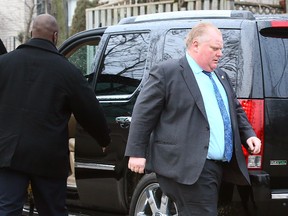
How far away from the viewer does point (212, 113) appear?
413cm

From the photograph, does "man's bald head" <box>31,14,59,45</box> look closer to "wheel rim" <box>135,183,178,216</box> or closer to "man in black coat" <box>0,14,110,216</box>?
"man in black coat" <box>0,14,110,216</box>

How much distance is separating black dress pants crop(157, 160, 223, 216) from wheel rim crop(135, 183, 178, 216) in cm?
50

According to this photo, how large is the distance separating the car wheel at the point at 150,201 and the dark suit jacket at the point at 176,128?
0.57 m

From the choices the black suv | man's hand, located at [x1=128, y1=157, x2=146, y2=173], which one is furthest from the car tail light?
man's hand, located at [x1=128, y1=157, x2=146, y2=173]

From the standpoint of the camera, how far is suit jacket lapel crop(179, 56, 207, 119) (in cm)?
409

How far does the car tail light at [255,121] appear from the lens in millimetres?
4508

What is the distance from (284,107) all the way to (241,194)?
0.69 m

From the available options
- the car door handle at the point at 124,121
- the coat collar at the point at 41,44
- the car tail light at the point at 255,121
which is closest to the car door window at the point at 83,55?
the car door handle at the point at 124,121

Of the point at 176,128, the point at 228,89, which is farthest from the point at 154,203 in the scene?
the point at 228,89

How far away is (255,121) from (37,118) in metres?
1.50

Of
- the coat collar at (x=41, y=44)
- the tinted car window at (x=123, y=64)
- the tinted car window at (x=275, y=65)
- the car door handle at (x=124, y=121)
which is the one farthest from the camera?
the tinted car window at (x=123, y=64)

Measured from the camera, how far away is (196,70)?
4.22 m

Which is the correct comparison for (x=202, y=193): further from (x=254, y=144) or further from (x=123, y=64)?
(x=123, y=64)

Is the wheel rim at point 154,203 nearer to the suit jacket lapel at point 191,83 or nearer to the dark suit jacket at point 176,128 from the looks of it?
the dark suit jacket at point 176,128
